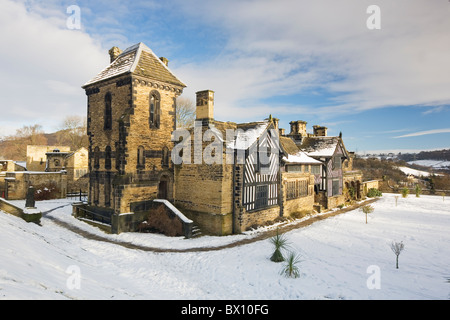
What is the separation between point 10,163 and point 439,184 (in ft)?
219

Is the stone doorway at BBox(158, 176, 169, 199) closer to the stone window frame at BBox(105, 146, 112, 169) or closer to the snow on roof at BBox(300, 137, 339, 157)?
the stone window frame at BBox(105, 146, 112, 169)

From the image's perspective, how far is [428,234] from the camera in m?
15.2

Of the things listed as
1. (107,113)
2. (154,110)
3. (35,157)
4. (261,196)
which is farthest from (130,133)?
(35,157)

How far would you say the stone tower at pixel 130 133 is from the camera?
603 inches

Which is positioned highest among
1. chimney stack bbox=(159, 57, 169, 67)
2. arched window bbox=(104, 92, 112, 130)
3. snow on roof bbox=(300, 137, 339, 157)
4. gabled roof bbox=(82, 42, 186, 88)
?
chimney stack bbox=(159, 57, 169, 67)

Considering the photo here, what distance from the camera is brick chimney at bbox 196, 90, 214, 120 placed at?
52.6ft

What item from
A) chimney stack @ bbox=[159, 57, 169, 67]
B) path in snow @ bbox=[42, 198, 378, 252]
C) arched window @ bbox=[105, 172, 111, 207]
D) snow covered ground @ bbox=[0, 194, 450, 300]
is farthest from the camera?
chimney stack @ bbox=[159, 57, 169, 67]

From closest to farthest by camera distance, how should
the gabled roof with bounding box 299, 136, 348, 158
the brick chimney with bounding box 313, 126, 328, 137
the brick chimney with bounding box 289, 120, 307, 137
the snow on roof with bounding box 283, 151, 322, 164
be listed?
the snow on roof with bounding box 283, 151, 322, 164 < the gabled roof with bounding box 299, 136, 348, 158 < the brick chimney with bounding box 289, 120, 307, 137 < the brick chimney with bounding box 313, 126, 328, 137

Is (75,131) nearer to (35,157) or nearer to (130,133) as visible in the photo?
(35,157)

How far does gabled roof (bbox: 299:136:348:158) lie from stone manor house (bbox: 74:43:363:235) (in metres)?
7.98

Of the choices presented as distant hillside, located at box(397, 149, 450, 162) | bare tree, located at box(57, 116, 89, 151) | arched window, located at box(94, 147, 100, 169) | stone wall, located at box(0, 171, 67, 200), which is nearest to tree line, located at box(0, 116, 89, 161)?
bare tree, located at box(57, 116, 89, 151)

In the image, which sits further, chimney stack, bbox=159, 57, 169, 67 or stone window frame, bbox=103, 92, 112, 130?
chimney stack, bbox=159, 57, 169, 67

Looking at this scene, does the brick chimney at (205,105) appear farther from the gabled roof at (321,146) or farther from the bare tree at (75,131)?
the bare tree at (75,131)
